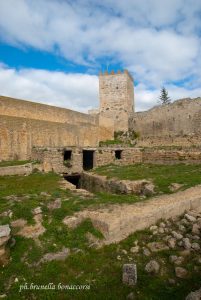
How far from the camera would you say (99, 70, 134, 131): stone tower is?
34.0 meters

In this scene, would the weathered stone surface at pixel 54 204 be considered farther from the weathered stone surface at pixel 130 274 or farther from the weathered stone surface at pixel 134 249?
the weathered stone surface at pixel 130 274


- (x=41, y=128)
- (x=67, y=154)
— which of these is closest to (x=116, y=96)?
(x=41, y=128)

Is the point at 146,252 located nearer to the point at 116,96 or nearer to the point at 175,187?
the point at 175,187

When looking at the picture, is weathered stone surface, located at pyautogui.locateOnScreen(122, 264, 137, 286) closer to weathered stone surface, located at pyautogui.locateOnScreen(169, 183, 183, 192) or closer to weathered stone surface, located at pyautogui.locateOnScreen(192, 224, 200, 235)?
weathered stone surface, located at pyautogui.locateOnScreen(192, 224, 200, 235)

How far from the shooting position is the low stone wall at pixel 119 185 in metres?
10.8

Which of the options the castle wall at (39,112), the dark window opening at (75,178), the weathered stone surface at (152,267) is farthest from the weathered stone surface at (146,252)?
the castle wall at (39,112)

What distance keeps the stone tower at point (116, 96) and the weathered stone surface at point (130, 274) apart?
2865cm

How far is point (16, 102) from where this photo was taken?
2284 centimetres

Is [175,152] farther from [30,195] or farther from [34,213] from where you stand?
[34,213]

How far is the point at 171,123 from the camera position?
93.2 ft

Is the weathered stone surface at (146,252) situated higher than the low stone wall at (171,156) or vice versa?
the low stone wall at (171,156)

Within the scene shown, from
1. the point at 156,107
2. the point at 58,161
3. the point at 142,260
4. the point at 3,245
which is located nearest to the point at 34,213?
the point at 3,245

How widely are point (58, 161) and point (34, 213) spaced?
10057 mm

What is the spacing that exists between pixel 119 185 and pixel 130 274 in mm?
6549
